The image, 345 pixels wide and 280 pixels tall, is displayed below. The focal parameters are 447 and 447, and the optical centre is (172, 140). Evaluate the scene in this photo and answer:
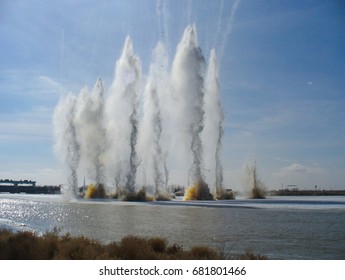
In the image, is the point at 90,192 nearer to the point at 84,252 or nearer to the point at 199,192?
the point at 199,192

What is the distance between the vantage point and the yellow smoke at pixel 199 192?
82812mm

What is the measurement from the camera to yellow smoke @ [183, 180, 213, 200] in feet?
272

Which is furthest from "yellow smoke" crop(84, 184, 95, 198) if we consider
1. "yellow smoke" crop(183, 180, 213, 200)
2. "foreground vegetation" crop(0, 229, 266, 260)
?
"foreground vegetation" crop(0, 229, 266, 260)

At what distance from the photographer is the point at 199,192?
83.1 m

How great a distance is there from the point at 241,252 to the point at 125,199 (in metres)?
66.8

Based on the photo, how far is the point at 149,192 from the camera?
9012 cm

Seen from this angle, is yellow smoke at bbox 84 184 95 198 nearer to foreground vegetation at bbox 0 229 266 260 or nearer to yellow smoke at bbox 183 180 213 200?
yellow smoke at bbox 183 180 213 200

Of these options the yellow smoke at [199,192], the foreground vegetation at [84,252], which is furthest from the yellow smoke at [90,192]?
the foreground vegetation at [84,252]

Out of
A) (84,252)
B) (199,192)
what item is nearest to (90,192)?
(199,192)

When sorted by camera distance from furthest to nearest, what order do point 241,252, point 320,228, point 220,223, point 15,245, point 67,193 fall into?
point 67,193
point 220,223
point 320,228
point 241,252
point 15,245

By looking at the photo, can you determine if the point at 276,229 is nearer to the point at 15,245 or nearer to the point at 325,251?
the point at 325,251

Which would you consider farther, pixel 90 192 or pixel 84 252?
pixel 90 192

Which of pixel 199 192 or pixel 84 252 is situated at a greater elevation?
pixel 199 192
